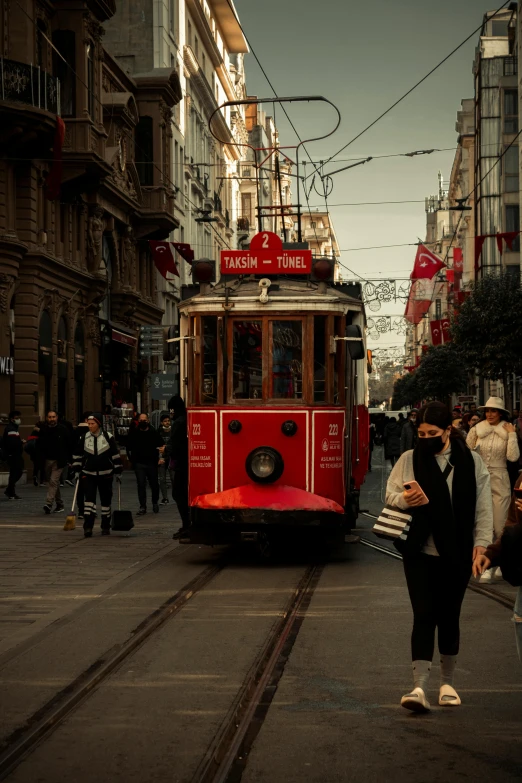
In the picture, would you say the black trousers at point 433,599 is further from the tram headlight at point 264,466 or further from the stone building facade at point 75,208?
the stone building facade at point 75,208

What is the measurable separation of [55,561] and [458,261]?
79.0 meters

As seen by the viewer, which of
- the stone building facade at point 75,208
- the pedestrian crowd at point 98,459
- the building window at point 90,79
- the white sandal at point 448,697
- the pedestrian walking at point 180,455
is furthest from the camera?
the building window at point 90,79

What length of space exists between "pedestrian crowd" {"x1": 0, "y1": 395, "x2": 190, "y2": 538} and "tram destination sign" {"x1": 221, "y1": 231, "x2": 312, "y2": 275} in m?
1.77

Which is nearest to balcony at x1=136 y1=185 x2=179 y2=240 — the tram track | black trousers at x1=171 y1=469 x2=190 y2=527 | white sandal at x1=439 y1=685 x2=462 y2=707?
black trousers at x1=171 y1=469 x2=190 y2=527

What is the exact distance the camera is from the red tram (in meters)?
13.6

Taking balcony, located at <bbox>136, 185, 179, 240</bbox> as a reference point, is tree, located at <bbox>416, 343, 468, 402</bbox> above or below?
below

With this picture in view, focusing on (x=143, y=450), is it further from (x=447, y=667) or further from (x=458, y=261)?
(x=458, y=261)

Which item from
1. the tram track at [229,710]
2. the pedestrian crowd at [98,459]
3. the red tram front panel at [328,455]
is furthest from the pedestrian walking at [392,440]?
the tram track at [229,710]

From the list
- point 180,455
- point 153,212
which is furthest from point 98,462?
point 153,212

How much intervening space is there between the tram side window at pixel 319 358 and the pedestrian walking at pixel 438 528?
7.07 meters

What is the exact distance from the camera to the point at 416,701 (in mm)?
6496

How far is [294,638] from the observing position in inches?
359

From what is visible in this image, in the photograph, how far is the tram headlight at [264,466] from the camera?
44.5 ft

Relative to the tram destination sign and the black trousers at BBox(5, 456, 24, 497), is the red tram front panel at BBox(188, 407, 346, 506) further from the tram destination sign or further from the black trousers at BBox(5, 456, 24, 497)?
the black trousers at BBox(5, 456, 24, 497)
